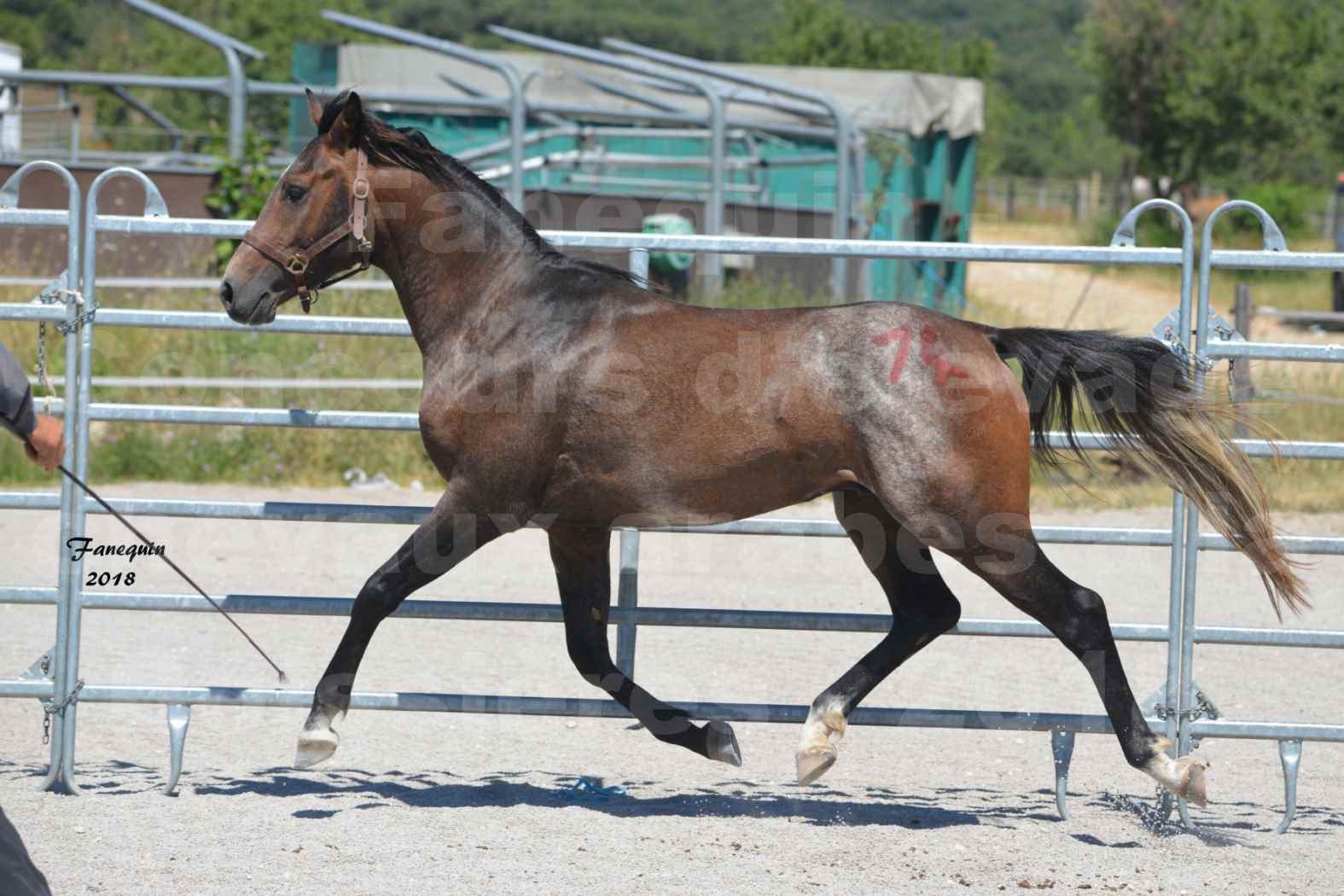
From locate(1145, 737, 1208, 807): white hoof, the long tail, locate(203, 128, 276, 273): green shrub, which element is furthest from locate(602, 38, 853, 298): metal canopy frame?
locate(1145, 737, 1208, 807): white hoof

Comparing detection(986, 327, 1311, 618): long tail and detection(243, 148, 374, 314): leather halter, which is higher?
detection(243, 148, 374, 314): leather halter

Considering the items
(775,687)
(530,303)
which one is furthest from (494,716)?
(530,303)

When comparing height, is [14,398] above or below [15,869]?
above

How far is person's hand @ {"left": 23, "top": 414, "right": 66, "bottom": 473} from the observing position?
3.18 metres

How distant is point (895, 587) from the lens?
464 cm

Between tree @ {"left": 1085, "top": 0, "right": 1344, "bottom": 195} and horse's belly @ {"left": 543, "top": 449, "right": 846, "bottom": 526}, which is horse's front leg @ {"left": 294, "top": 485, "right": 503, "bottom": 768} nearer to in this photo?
horse's belly @ {"left": 543, "top": 449, "right": 846, "bottom": 526}

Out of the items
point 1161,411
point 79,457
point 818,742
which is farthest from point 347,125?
point 1161,411

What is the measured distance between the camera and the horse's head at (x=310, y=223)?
433 cm

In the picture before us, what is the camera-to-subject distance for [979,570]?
13.8 ft

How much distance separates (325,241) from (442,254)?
339 millimetres

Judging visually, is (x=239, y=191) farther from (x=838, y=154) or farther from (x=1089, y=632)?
(x=1089, y=632)

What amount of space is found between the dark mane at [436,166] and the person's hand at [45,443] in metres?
1.46

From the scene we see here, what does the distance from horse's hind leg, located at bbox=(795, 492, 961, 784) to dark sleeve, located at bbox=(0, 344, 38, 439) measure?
2.33 metres

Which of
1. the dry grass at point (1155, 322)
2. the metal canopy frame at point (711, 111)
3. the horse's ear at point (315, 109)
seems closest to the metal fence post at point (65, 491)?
the horse's ear at point (315, 109)
